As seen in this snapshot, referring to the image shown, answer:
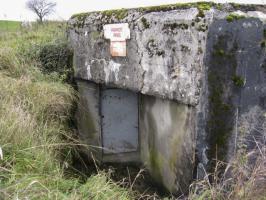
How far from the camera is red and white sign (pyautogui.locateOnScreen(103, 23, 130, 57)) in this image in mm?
3693

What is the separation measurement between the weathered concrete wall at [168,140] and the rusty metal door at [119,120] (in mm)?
206

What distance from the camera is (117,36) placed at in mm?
3811

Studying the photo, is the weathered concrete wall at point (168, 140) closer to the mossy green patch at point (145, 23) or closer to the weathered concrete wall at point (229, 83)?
the weathered concrete wall at point (229, 83)

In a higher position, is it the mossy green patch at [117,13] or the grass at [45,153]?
the mossy green patch at [117,13]

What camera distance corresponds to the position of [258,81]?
3.04 m

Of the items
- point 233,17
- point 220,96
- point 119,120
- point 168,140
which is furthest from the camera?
point 119,120

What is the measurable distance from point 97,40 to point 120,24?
0.54m

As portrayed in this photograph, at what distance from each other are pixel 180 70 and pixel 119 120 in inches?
75.7

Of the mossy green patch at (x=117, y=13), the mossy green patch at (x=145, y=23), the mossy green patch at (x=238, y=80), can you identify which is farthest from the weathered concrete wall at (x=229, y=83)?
the mossy green patch at (x=117, y=13)

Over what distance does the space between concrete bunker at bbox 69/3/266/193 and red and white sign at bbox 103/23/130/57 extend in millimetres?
11

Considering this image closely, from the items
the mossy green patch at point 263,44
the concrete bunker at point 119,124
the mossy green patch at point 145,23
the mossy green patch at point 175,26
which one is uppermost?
the mossy green patch at point 145,23

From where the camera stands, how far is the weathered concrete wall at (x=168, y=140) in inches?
125

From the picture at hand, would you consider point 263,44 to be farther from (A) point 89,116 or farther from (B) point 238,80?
(A) point 89,116

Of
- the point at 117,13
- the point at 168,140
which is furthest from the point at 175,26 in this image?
the point at 168,140
